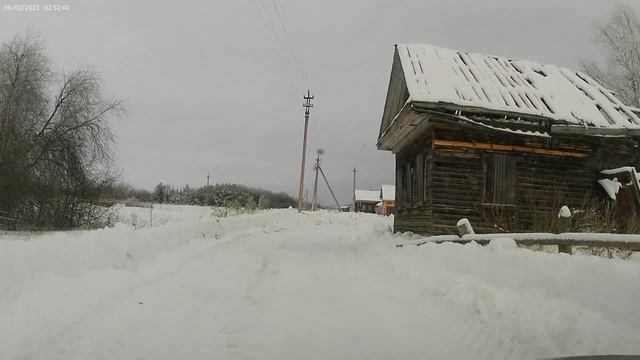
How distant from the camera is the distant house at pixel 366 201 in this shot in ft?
289

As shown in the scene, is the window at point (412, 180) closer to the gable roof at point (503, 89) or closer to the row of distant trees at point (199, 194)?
the gable roof at point (503, 89)

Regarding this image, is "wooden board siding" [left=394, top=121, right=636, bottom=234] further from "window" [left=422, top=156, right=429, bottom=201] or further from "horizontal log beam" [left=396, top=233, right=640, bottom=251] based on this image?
"horizontal log beam" [left=396, top=233, right=640, bottom=251]

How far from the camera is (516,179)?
48.9 feet

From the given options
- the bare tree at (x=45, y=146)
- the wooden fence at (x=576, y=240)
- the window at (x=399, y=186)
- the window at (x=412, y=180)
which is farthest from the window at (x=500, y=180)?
the bare tree at (x=45, y=146)

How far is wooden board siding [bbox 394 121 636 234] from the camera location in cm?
1467

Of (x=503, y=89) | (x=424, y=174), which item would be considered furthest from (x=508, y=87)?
(x=424, y=174)

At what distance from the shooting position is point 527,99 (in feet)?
50.2

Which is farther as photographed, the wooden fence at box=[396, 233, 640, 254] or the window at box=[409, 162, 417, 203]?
the window at box=[409, 162, 417, 203]

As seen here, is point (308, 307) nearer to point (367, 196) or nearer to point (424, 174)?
point (424, 174)

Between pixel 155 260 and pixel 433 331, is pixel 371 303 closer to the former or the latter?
pixel 433 331

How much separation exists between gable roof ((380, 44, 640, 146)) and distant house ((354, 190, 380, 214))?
227ft

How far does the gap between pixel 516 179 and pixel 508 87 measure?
314cm

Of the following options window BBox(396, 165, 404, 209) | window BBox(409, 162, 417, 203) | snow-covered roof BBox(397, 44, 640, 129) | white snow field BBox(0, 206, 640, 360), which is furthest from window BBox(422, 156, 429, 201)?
white snow field BBox(0, 206, 640, 360)

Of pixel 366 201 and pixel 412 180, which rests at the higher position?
pixel 366 201
